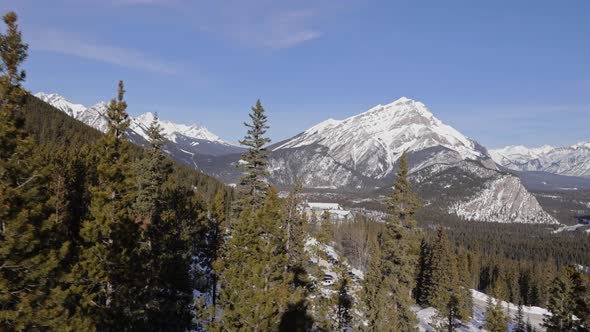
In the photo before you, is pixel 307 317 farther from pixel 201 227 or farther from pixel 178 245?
pixel 201 227

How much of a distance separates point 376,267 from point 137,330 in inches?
879

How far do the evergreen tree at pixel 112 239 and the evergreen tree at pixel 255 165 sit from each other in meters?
9.05

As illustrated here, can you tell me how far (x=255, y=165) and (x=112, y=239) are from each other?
11.5m

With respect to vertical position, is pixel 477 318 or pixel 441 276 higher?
pixel 441 276

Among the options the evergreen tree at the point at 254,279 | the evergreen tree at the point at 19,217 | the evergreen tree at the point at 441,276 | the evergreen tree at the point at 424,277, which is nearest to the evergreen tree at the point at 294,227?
the evergreen tree at the point at 254,279

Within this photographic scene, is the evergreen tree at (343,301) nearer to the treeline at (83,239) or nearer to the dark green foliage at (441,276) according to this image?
the treeline at (83,239)

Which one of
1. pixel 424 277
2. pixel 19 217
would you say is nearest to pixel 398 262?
pixel 19 217

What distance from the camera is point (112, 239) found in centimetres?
1961

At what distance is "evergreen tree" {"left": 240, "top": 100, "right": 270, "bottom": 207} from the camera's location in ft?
92.1

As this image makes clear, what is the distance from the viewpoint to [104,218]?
1939 centimetres

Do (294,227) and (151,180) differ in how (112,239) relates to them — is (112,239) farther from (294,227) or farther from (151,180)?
(151,180)

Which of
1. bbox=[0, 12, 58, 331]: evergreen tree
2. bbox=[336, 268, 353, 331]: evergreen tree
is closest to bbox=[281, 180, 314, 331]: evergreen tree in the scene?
bbox=[336, 268, 353, 331]: evergreen tree

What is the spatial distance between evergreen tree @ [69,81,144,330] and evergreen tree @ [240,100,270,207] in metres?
9.05

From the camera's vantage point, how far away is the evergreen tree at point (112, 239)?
18844 mm
